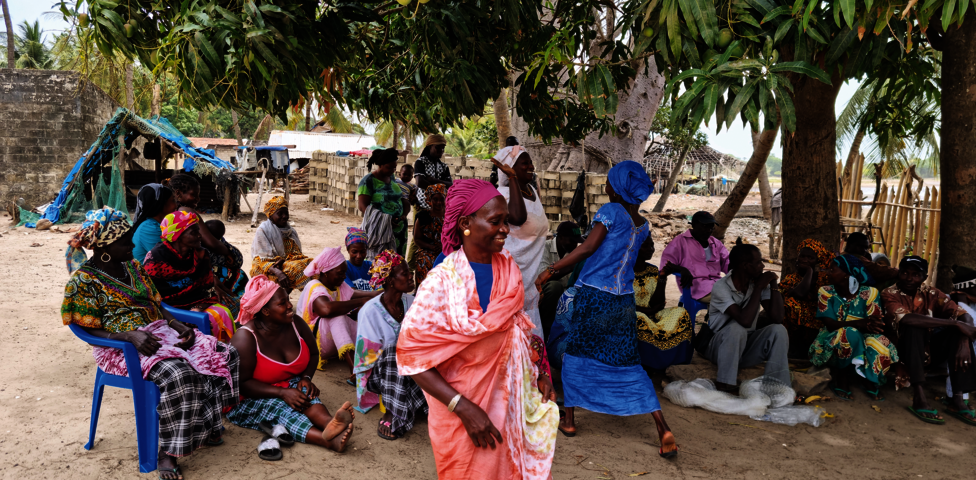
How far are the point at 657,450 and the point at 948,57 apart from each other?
4082 mm

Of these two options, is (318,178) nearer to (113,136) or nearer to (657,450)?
(113,136)

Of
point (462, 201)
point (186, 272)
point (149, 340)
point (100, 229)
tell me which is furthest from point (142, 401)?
point (462, 201)

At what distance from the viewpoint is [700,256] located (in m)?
5.89

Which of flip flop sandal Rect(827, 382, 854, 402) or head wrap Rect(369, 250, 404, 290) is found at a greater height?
head wrap Rect(369, 250, 404, 290)

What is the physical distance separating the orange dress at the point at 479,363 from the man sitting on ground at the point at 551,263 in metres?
2.64

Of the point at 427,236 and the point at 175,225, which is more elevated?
the point at 175,225

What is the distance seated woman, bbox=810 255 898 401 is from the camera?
4598 mm

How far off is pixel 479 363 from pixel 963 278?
14.2ft

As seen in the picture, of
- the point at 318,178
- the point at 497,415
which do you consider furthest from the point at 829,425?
the point at 318,178

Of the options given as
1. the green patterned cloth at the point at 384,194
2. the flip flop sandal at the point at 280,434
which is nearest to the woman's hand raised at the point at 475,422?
the flip flop sandal at the point at 280,434

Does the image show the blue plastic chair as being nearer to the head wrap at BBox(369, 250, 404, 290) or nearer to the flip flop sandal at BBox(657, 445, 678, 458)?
the head wrap at BBox(369, 250, 404, 290)

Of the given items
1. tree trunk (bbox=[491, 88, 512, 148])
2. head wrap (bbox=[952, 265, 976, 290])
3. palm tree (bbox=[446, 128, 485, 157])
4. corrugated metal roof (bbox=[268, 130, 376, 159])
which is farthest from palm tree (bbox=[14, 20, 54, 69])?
head wrap (bbox=[952, 265, 976, 290])

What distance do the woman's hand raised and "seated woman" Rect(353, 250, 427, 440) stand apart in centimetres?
156

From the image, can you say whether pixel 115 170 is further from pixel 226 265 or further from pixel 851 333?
pixel 851 333
